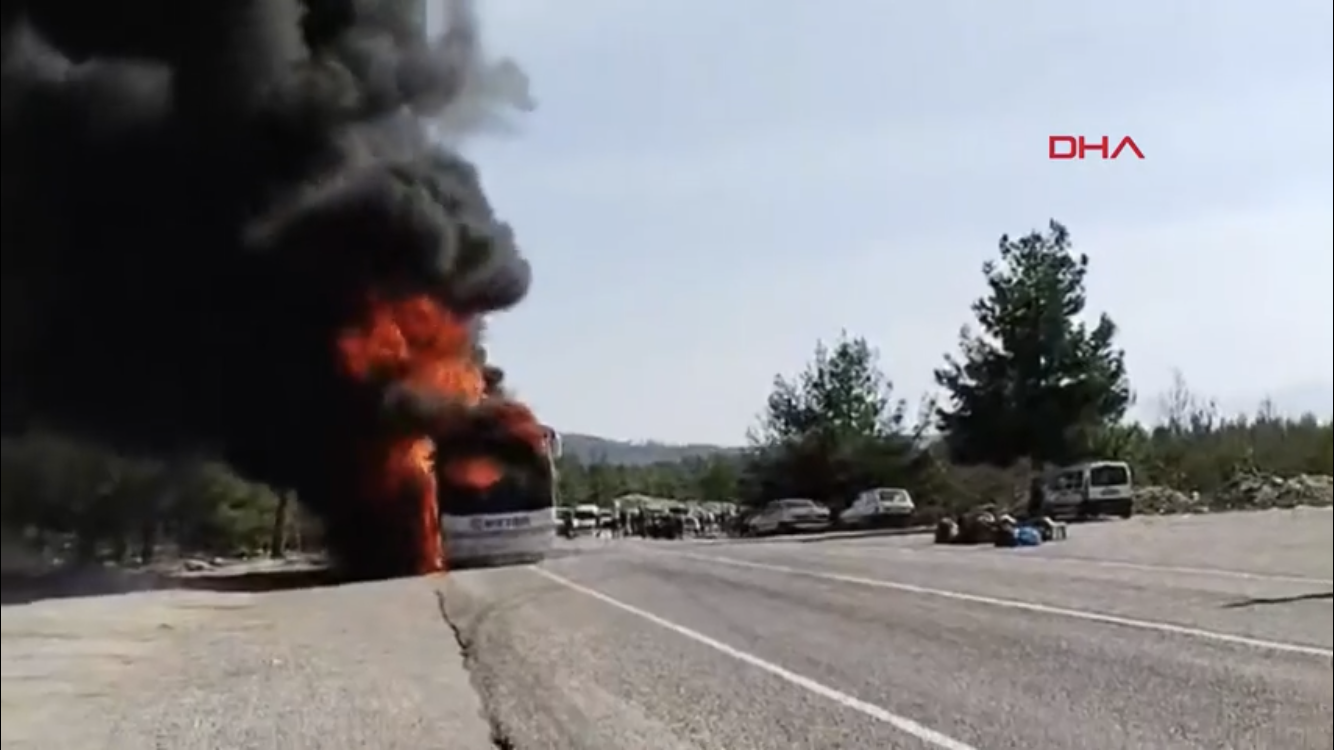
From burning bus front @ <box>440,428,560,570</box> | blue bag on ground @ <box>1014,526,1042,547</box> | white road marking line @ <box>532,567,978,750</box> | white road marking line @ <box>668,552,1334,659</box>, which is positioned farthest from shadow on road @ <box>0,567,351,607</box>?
blue bag on ground @ <box>1014,526,1042,547</box>

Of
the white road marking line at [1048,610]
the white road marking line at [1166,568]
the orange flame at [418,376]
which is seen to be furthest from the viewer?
the white road marking line at [1166,568]

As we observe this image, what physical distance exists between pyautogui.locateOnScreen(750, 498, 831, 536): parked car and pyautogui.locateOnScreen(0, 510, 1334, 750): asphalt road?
50cm

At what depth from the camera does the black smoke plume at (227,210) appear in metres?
3.06

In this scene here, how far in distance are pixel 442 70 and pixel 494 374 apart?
3.01 feet

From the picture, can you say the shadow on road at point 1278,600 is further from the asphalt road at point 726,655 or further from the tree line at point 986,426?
the tree line at point 986,426

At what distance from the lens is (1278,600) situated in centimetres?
1731

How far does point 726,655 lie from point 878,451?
6.33m

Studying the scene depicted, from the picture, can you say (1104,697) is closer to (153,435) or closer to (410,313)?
(410,313)

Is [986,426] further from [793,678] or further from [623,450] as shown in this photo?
[793,678]

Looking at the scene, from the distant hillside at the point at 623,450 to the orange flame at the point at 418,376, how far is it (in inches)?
27.8

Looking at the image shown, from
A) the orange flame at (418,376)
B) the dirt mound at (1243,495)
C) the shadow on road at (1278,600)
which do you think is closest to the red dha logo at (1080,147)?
the orange flame at (418,376)

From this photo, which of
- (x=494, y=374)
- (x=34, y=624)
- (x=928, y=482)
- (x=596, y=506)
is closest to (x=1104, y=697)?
(x=928, y=482)

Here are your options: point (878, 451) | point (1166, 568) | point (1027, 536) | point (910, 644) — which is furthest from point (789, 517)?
point (1166, 568)

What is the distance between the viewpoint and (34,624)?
2877 millimetres
